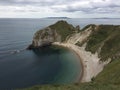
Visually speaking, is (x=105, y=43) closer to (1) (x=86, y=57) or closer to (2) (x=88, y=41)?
(1) (x=86, y=57)

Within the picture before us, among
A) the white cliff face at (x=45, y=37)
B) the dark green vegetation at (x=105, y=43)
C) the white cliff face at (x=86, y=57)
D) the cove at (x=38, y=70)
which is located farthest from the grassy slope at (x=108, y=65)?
the white cliff face at (x=45, y=37)

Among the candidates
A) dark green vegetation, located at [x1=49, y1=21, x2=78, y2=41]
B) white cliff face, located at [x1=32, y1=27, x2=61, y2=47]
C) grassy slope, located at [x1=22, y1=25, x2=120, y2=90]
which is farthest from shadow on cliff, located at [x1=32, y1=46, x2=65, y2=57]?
grassy slope, located at [x1=22, y1=25, x2=120, y2=90]

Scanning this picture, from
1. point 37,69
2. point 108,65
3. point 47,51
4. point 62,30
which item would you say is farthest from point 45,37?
point 108,65

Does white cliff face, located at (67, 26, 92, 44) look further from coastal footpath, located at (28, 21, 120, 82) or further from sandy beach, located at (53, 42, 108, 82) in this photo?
sandy beach, located at (53, 42, 108, 82)

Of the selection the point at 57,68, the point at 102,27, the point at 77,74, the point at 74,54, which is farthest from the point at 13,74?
the point at 102,27

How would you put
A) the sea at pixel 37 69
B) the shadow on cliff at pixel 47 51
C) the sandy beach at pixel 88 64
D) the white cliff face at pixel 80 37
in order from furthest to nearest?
1. the white cliff face at pixel 80 37
2. the shadow on cliff at pixel 47 51
3. the sandy beach at pixel 88 64
4. the sea at pixel 37 69

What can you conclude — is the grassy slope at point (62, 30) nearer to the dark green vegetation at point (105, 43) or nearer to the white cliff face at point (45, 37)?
the white cliff face at point (45, 37)
